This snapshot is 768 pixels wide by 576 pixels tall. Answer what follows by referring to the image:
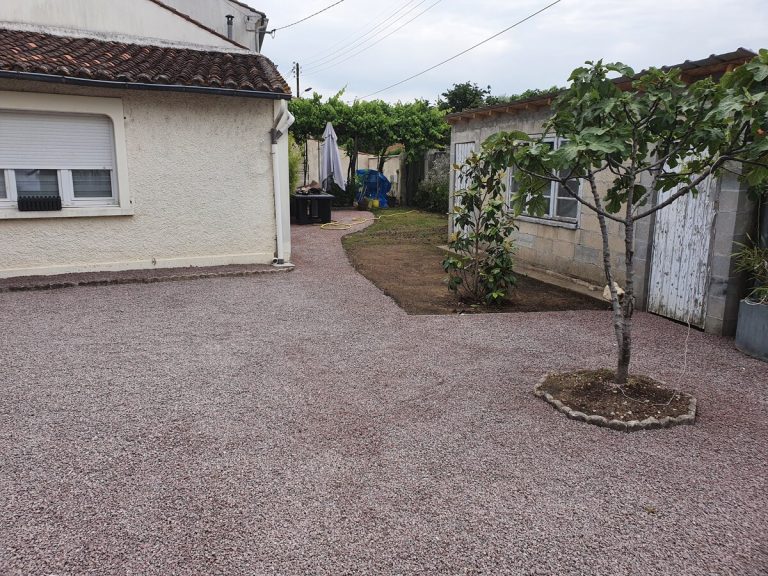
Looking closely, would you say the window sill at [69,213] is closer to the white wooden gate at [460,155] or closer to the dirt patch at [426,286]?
the dirt patch at [426,286]

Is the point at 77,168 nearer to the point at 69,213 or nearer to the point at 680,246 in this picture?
the point at 69,213

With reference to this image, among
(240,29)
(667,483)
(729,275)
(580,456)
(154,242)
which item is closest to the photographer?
(667,483)

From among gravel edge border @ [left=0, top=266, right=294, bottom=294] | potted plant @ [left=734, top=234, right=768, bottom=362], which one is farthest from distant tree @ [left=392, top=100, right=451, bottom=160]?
potted plant @ [left=734, top=234, right=768, bottom=362]

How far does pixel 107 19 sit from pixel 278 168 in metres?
3.75

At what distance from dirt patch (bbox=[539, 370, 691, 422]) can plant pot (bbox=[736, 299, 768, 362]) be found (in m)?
1.60

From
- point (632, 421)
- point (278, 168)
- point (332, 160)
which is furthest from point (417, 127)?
point (632, 421)

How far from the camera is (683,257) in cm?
668

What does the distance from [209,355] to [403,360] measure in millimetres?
1867

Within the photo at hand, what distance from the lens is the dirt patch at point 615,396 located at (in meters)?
4.13

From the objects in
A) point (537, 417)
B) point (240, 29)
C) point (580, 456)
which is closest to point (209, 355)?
point (537, 417)

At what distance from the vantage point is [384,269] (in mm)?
10203

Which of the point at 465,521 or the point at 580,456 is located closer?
the point at 465,521

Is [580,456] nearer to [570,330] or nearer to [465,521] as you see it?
[465,521]

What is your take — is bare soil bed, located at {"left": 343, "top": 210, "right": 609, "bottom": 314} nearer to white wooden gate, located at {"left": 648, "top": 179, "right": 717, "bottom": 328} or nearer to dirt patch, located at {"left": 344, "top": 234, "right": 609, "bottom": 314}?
dirt patch, located at {"left": 344, "top": 234, "right": 609, "bottom": 314}
